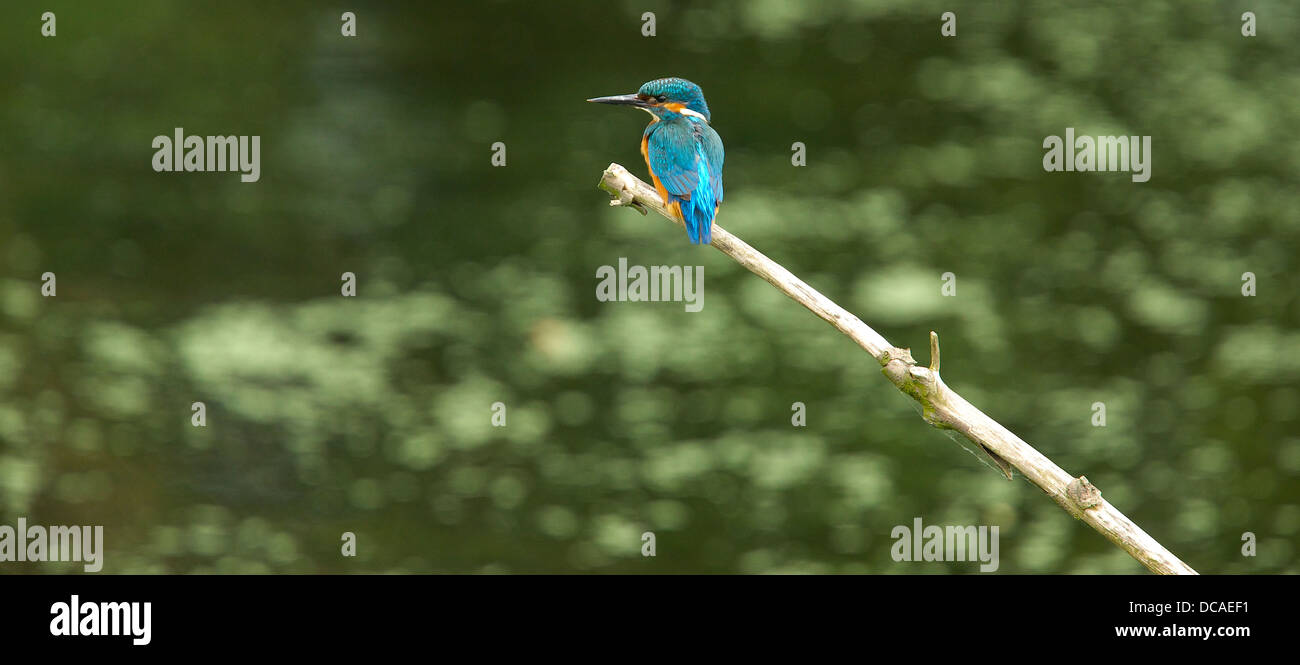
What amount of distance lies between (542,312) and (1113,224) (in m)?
Answer: 2.07

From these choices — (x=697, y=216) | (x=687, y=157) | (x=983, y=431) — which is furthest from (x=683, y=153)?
(x=983, y=431)

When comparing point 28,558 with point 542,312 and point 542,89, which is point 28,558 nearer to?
point 542,312

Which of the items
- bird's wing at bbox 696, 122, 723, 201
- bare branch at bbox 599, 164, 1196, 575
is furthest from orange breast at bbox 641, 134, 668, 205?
bare branch at bbox 599, 164, 1196, 575

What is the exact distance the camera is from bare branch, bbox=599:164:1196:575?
1.27 metres

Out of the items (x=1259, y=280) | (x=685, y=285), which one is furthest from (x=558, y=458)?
(x=1259, y=280)

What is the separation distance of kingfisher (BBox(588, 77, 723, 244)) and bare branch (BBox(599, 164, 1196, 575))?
0.34m

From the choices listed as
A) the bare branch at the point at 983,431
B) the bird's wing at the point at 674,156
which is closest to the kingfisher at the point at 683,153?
the bird's wing at the point at 674,156

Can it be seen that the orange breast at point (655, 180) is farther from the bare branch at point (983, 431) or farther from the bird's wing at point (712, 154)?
the bare branch at point (983, 431)

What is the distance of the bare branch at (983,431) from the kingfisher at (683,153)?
1.12 ft

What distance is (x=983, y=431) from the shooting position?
1321 millimetres

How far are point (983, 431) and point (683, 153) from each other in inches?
36.9

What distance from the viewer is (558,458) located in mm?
3422

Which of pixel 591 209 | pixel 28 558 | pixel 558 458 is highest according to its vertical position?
pixel 591 209

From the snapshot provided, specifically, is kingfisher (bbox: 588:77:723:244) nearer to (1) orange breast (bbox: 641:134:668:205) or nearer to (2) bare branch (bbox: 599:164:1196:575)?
(1) orange breast (bbox: 641:134:668:205)
